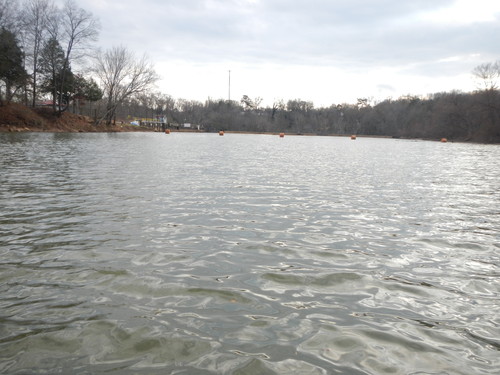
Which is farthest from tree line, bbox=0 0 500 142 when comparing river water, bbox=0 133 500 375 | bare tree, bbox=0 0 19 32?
river water, bbox=0 133 500 375

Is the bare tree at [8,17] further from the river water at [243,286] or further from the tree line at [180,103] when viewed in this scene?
the river water at [243,286]

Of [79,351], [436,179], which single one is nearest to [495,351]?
[79,351]

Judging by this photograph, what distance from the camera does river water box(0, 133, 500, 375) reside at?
8.82 ft

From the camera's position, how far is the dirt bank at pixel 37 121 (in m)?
42.2

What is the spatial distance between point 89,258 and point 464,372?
417cm

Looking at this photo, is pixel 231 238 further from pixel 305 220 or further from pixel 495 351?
pixel 495 351

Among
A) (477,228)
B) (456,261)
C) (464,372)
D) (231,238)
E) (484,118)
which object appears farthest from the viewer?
(484,118)

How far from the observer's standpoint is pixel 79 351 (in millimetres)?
2672

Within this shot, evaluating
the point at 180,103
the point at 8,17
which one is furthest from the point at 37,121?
the point at 180,103

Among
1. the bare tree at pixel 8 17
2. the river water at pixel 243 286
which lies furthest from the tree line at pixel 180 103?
the river water at pixel 243 286

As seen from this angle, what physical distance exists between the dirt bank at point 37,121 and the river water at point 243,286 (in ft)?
136

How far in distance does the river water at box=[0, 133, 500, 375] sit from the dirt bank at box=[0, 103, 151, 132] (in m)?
41.4

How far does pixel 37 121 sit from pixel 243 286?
51.6 m

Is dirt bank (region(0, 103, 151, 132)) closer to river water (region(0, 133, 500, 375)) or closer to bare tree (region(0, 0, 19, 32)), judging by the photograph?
bare tree (region(0, 0, 19, 32))
